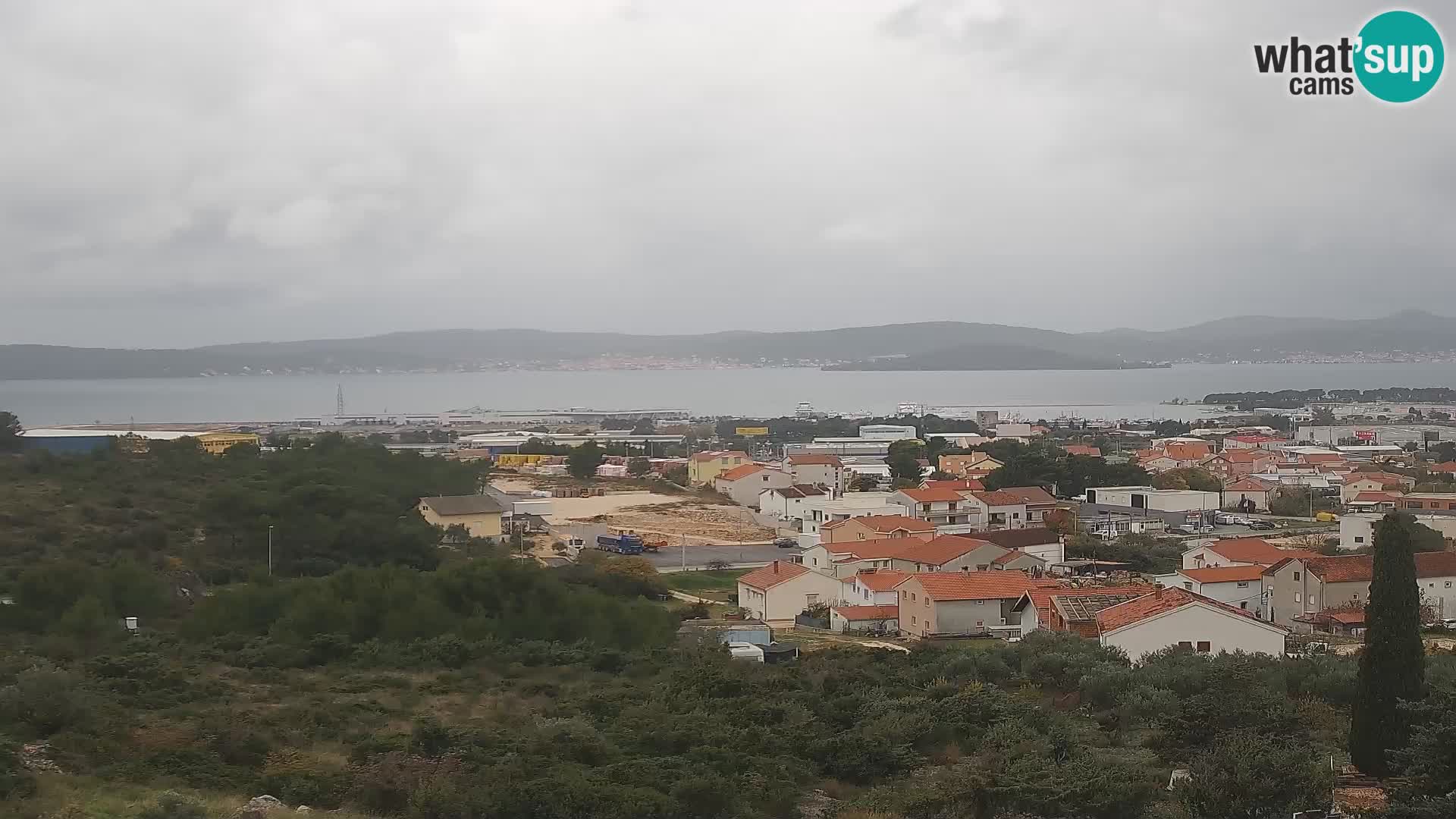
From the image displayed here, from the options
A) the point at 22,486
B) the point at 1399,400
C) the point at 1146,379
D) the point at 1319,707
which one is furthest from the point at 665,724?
the point at 1146,379

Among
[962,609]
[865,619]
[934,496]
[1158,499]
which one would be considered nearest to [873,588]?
[865,619]

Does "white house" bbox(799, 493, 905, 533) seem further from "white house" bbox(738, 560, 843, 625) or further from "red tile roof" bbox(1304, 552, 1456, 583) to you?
"red tile roof" bbox(1304, 552, 1456, 583)

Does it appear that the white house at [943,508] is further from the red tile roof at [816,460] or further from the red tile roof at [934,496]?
the red tile roof at [816,460]

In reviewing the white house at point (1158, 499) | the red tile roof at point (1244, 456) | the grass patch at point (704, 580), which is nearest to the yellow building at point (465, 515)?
the grass patch at point (704, 580)

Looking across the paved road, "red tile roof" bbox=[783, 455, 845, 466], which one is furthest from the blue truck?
"red tile roof" bbox=[783, 455, 845, 466]

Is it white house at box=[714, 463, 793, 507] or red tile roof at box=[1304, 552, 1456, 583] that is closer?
red tile roof at box=[1304, 552, 1456, 583]

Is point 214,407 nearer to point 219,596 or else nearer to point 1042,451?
point 1042,451
